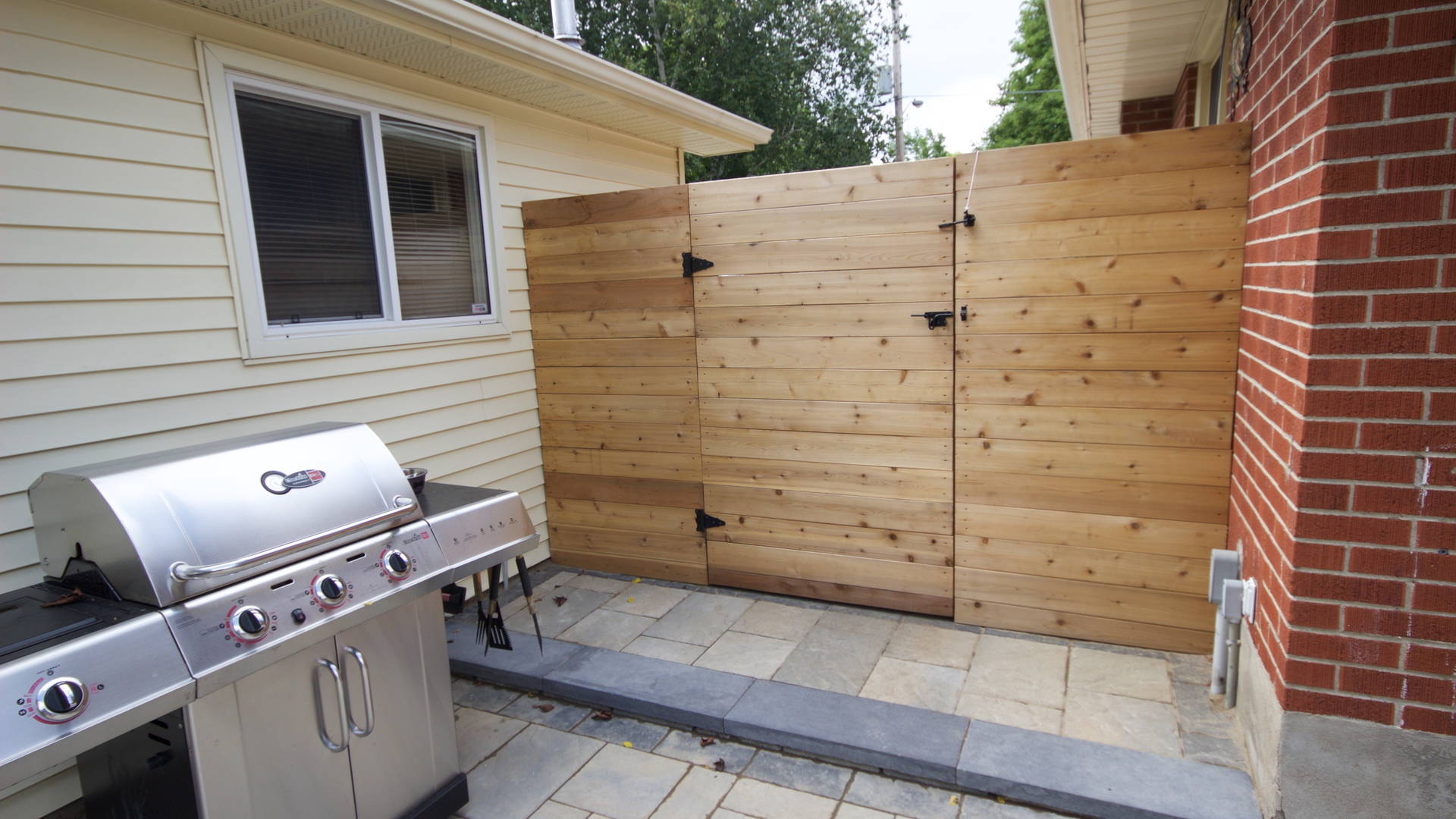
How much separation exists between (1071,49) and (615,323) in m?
2.87

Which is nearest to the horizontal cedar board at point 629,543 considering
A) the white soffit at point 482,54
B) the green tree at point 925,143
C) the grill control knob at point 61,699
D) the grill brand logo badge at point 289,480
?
the grill brand logo badge at point 289,480

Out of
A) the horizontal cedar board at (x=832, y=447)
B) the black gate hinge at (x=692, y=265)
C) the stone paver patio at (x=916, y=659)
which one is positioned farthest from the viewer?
the black gate hinge at (x=692, y=265)

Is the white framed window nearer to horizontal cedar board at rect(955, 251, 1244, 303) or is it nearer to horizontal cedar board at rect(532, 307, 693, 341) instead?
horizontal cedar board at rect(532, 307, 693, 341)

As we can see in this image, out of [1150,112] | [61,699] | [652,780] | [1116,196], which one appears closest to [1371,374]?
[1116,196]

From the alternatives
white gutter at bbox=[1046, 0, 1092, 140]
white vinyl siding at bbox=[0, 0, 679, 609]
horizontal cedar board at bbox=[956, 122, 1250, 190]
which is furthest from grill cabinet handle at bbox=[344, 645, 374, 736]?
white gutter at bbox=[1046, 0, 1092, 140]

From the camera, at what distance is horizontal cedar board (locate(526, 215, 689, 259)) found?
3875 millimetres

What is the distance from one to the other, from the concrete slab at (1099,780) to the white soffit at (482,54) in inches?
132

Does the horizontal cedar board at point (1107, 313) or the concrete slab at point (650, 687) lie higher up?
the horizontal cedar board at point (1107, 313)

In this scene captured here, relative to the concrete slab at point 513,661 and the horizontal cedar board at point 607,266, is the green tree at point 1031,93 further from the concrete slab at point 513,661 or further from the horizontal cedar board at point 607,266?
the concrete slab at point 513,661

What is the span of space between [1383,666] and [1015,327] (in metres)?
1.67

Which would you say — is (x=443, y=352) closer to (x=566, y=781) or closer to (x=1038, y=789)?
(x=566, y=781)

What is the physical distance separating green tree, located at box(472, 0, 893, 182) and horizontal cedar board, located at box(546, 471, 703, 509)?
9.67 m

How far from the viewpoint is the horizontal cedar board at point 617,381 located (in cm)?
399

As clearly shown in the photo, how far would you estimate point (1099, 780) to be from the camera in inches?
92.8
